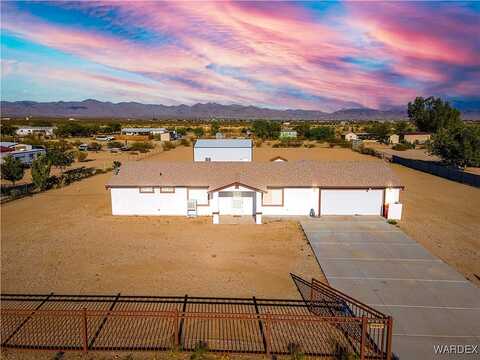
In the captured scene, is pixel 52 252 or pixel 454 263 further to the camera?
pixel 52 252

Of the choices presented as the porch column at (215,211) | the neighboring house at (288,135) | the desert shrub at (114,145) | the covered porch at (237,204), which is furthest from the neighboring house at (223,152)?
the neighboring house at (288,135)

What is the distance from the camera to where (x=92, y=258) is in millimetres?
17516

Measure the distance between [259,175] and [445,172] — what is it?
26024 mm

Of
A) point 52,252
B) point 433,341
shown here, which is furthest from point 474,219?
point 52,252

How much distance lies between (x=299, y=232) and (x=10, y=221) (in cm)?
1853

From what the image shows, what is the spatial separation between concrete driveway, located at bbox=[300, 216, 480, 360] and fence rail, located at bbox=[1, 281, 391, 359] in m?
1.22

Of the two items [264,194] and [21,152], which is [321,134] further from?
[264,194]

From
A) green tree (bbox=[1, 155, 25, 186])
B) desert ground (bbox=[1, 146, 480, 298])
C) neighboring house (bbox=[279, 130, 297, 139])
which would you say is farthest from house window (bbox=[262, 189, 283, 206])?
neighboring house (bbox=[279, 130, 297, 139])

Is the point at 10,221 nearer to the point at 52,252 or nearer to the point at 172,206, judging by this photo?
the point at 52,252

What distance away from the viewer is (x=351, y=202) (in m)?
24.6

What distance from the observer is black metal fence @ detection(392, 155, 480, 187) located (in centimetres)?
3558

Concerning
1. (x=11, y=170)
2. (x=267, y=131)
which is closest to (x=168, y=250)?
(x=11, y=170)

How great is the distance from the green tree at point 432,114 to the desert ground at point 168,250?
262 ft

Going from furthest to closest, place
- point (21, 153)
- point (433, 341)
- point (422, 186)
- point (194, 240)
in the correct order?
point (21, 153) → point (422, 186) → point (194, 240) → point (433, 341)
